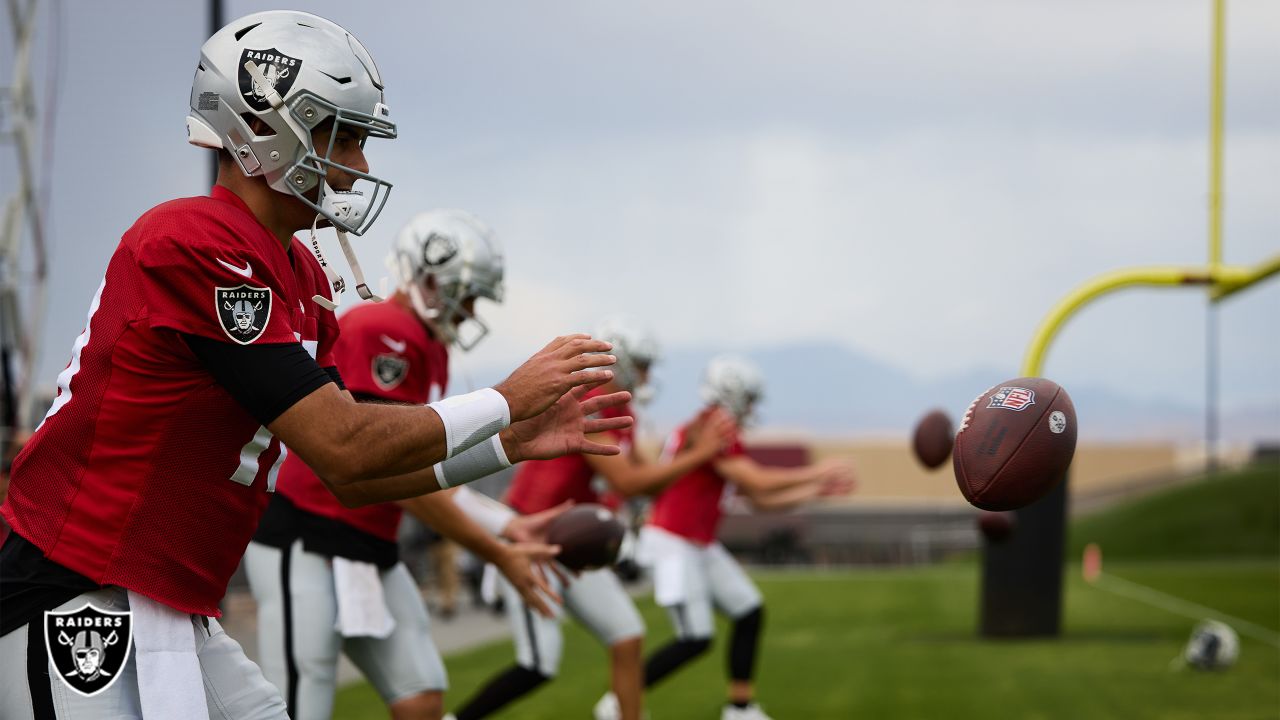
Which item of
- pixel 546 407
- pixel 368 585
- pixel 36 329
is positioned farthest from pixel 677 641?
pixel 546 407

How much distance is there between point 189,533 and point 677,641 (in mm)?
5042

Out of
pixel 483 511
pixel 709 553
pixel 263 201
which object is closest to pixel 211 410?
pixel 263 201

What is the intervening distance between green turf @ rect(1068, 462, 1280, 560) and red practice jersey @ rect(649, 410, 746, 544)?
68.2ft

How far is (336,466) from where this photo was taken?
2.51 m

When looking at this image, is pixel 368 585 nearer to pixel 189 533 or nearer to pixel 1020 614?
pixel 189 533

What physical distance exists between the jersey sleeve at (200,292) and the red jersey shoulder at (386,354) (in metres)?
1.76

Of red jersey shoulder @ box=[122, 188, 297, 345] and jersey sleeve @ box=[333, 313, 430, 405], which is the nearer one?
red jersey shoulder @ box=[122, 188, 297, 345]

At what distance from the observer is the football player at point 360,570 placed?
4.28 meters

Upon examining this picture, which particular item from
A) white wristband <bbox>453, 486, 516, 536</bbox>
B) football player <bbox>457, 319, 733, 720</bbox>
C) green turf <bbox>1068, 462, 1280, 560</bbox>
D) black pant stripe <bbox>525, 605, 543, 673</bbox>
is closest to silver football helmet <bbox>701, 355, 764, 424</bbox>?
football player <bbox>457, 319, 733, 720</bbox>

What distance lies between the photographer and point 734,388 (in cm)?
823

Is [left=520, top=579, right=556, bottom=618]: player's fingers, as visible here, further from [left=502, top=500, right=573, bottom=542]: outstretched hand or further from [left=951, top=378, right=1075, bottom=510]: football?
[left=951, top=378, right=1075, bottom=510]: football
